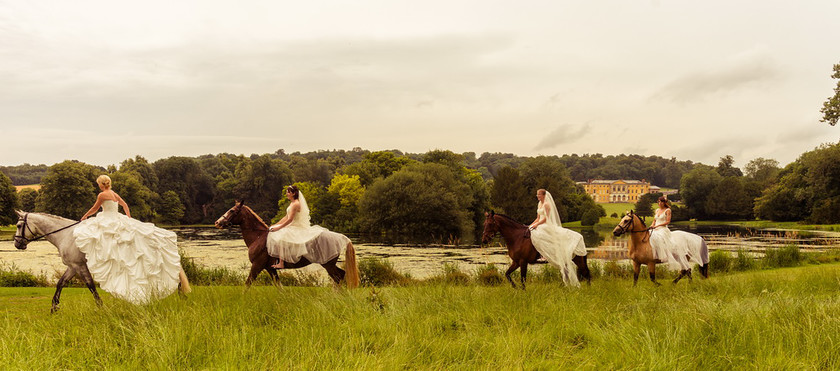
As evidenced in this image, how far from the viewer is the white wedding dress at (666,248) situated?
11219 millimetres

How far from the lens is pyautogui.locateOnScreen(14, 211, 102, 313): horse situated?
25.1ft

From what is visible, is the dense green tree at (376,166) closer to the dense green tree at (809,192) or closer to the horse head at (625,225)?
the dense green tree at (809,192)

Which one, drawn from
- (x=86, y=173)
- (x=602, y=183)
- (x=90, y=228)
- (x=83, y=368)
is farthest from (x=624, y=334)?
(x=602, y=183)

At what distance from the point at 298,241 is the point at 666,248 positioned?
26.0ft

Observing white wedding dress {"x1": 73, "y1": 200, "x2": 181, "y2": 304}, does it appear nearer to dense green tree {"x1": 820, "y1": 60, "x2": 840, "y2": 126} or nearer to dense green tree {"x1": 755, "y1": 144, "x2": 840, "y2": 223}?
dense green tree {"x1": 820, "y1": 60, "x2": 840, "y2": 126}

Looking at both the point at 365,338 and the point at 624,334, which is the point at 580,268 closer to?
the point at 624,334

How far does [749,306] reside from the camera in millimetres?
6176

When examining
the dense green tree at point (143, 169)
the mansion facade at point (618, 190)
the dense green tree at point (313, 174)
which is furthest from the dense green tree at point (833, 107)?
the mansion facade at point (618, 190)

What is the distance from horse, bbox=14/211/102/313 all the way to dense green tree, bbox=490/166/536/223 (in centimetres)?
4602

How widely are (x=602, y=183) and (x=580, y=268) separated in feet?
446

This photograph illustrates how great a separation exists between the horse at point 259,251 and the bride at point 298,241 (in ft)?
0.37

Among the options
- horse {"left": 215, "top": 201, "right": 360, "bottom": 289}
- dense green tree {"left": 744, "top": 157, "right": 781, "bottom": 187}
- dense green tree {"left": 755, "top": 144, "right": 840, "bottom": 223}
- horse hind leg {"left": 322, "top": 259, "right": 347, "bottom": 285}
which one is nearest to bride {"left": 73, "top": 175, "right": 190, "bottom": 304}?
horse {"left": 215, "top": 201, "right": 360, "bottom": 289}

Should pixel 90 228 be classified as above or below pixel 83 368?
above

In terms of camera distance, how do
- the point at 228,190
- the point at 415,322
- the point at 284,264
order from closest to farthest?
the point at 415,322, the point at 284,264, the point at 228,190
